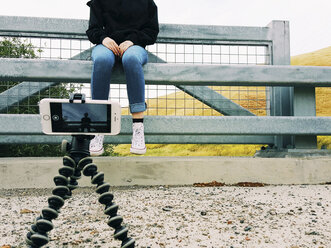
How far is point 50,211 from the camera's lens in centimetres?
111

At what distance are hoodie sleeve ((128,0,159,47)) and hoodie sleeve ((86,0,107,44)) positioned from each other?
0.91ft

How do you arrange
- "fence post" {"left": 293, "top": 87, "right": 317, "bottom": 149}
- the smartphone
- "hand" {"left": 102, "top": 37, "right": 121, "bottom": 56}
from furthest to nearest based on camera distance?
"fence post" {"left": 293, "top": 87, "right": 317, "bottom": 149}, "hand" {"left": 102, "top": 37, "right": 121, "bottom": 56}, the smartphone

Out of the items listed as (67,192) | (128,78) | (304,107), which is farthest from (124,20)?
(304,107)

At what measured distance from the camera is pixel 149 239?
156 cm

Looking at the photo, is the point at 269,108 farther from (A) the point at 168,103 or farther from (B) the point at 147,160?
(B) the point at 147,160

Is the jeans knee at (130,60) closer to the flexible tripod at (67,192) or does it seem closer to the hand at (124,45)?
the hand at (124,45)

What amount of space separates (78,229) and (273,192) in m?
1.79

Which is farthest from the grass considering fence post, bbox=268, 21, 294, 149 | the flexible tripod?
the flexible tripod

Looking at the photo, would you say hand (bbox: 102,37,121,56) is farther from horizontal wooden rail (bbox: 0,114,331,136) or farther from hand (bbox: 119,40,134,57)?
horizontal wooden rail (bbox: 0,114,331,136)

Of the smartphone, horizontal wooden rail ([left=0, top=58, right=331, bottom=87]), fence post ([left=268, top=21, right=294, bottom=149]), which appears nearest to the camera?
the smartphone

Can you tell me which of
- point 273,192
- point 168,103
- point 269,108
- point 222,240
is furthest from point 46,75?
point 269,108

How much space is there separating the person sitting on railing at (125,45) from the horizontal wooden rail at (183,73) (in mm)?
272

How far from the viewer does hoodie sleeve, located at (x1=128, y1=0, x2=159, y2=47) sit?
2600 mm

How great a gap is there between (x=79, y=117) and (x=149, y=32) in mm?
1801
